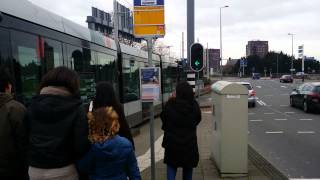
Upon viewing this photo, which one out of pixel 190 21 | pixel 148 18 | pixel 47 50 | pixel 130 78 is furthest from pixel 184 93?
pixel 130 78

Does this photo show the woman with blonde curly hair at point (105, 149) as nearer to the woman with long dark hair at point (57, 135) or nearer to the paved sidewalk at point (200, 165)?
the woman with long dark hair at point (57, 135)

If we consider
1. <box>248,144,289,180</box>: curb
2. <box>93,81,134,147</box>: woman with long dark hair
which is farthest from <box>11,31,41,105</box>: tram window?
<box>248,144,289,180</box>: curb

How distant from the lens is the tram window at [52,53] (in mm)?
8695

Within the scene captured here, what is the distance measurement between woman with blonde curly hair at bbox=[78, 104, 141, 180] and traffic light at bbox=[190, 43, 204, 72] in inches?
440

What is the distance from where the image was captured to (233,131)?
8.38 metres

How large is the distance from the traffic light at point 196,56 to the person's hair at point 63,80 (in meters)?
11.1

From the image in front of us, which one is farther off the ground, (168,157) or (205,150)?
(168,157)

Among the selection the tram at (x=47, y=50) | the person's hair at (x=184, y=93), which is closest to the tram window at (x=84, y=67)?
the tram at (x=47, y=50)

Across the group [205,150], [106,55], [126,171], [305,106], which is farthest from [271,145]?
[305,106]

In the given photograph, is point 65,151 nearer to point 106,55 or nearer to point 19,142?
point 19,142

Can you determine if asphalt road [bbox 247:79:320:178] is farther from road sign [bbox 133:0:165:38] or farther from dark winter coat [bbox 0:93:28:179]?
dark winter coat [bbox 0:93:28:179]

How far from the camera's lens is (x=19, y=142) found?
4461 mm

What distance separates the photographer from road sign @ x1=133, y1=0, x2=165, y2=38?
8773mm

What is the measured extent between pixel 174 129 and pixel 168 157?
14.9 inches
